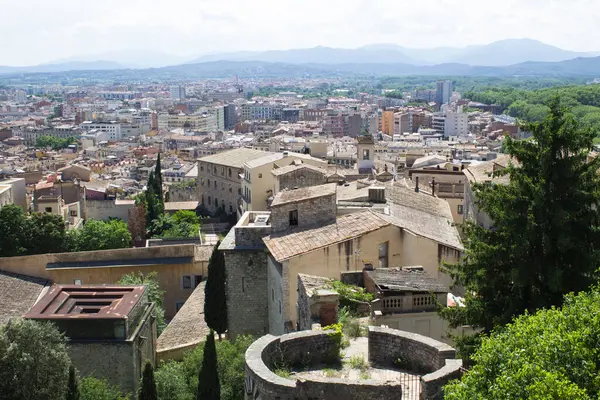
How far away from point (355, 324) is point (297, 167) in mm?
30479

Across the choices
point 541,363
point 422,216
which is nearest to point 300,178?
point 422,216

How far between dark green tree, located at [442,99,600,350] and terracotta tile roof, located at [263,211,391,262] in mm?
6626

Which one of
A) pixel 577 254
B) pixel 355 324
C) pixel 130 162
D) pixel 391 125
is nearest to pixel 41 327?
pixel 355 324

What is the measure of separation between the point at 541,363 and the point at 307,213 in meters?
15.0

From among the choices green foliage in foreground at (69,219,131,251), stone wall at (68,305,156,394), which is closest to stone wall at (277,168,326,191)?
green foliage in foreground at (69,219,131,251)

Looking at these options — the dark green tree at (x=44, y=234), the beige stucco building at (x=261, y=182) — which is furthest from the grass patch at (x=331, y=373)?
the beige stucco building at (x=261, y=182)

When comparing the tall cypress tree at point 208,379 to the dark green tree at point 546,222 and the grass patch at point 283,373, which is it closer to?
the dark green tree at point 546,222

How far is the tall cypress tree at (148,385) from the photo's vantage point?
20.4 metres

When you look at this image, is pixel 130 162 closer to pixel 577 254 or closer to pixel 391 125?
Result: pixel 391 125

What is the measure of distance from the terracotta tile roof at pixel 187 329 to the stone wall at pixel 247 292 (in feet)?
9.50

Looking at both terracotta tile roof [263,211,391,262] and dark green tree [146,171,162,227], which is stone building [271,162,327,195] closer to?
terracotta tile roof [263,211,391,262]

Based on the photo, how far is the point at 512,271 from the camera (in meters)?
16.4

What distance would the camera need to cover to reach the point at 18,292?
35000 mm

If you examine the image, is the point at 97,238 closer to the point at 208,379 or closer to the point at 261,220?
the point at 261,220
